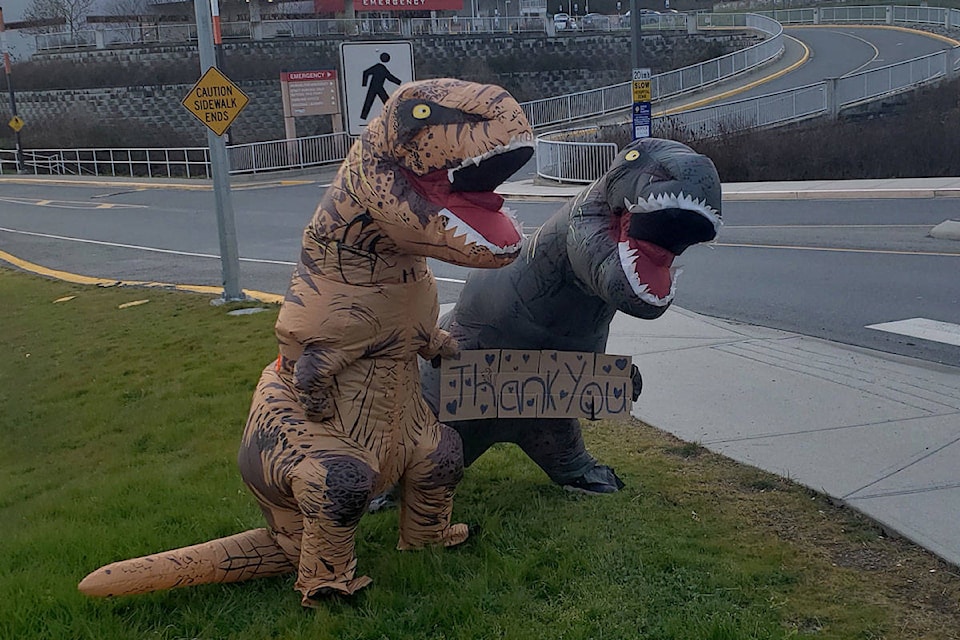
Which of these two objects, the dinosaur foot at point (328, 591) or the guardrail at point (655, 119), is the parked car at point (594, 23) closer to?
the guardrail at point (655, 119)

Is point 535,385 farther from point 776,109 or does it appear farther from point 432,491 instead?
point 776,109

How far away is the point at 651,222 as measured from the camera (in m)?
3.05

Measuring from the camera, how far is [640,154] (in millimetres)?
3197

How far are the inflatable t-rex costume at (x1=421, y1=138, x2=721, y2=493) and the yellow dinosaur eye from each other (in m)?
0.72

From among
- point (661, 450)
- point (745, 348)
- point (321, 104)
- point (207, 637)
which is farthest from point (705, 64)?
point (207, 637)

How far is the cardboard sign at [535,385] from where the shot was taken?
3773mm

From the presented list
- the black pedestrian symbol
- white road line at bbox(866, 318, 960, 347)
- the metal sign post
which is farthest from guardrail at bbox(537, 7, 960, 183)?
the black pedestrian symbol

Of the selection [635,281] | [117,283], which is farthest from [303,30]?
[635,281]

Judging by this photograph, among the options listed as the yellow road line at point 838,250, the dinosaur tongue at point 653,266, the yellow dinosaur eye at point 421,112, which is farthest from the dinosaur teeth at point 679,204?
the yellow road line at point 838,250

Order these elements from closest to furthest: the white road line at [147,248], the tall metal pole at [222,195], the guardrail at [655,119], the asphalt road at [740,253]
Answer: the asphalt road at [740,253] < the tall metal pole at [222,195] < the white road line at [147,248] < the guardrail at [655,119]

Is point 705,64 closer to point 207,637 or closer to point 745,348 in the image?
point 745,348

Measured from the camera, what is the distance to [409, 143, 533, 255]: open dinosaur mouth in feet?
9.43

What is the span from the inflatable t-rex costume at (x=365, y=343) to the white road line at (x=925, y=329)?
5.53 m

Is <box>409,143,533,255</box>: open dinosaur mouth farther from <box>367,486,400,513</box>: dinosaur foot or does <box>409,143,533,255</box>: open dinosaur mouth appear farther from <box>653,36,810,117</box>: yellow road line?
<box>653,36,810,117</box>: yellow road line
